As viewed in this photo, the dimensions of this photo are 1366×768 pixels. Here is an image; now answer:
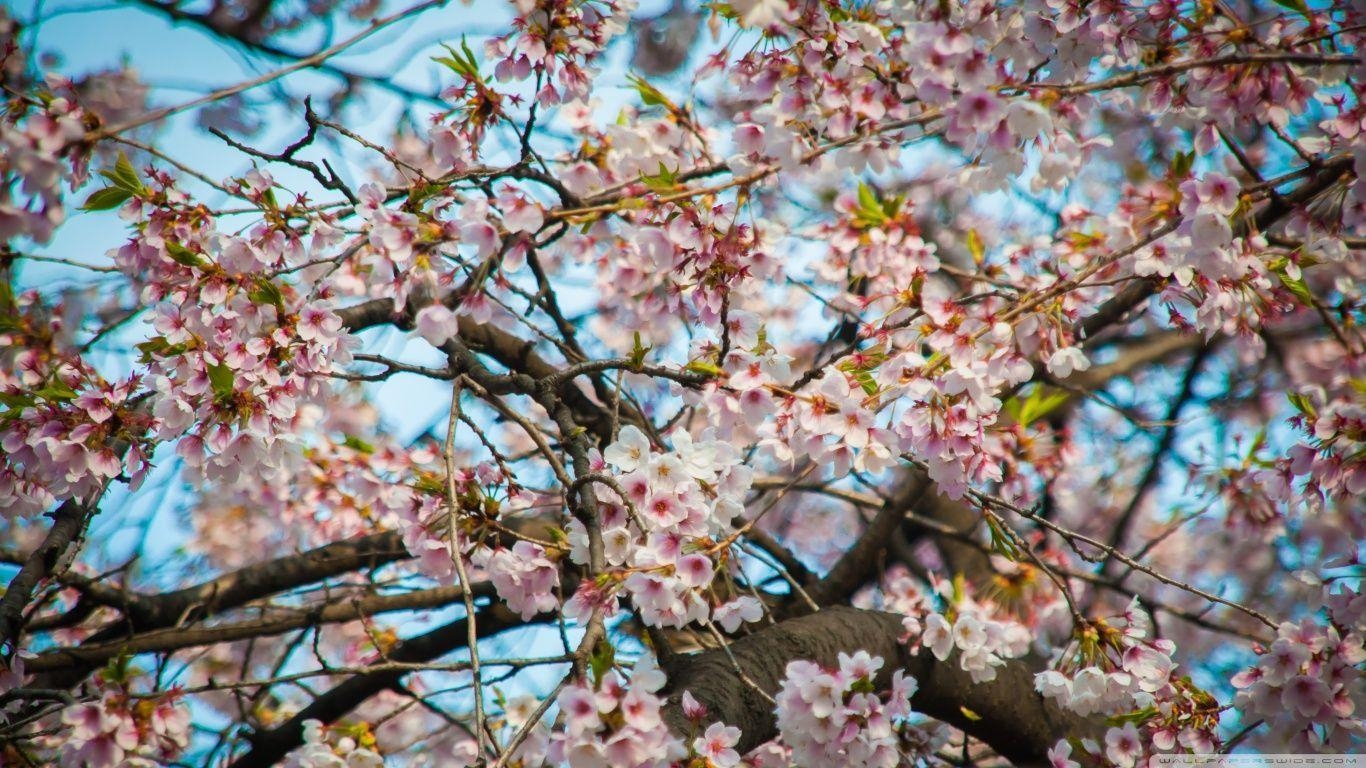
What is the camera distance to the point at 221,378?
1.85 m

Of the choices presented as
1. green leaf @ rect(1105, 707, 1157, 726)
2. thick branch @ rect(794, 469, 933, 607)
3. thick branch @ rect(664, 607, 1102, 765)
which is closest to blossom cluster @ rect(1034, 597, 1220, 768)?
green leaf @ rect(1105, 707, 1157, 726)

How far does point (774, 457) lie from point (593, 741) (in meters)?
0.77

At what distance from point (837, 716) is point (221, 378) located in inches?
57.9

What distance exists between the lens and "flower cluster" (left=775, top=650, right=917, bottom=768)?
1.79 m

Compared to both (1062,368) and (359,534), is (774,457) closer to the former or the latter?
(1062,368)

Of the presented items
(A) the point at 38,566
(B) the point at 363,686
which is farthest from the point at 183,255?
(B) the point at 363,686

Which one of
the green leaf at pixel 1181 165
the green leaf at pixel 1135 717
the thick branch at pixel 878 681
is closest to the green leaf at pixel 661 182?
the thick branch at pixel 878 681

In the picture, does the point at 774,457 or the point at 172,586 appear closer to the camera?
the point at 774,457

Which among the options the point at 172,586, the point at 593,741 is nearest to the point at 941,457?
the point at 593,741

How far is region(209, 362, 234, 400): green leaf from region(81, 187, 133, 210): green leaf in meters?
0.54

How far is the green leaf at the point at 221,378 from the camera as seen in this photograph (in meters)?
1.84

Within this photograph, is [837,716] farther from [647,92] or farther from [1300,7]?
[1300,7]

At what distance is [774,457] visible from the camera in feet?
6.54

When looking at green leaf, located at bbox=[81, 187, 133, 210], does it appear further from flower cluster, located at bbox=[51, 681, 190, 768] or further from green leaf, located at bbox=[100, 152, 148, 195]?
flower cluster, located at bbox=[51, 681, 190, 768]
